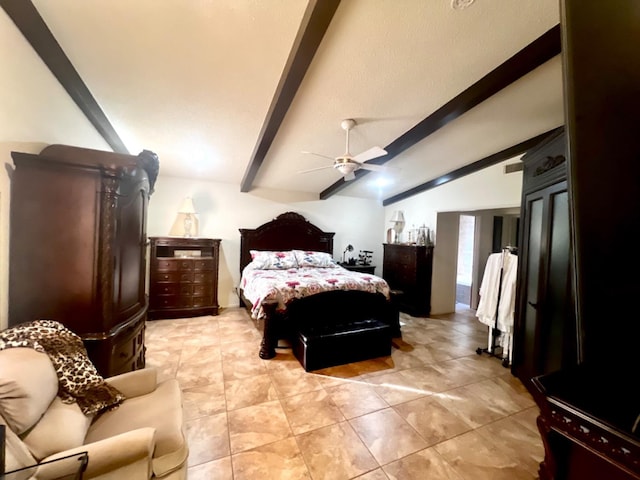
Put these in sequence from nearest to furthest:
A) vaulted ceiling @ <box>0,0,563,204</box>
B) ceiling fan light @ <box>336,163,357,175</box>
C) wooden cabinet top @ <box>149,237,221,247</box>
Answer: vaulted ceiling @ <box>0,0,563,204</box> < ceiling fan light @ <box>336,163,357,175</box> < wooden cabinet top @ <box>149,237,221,247</box>

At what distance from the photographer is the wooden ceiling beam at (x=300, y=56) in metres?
→ 1.49

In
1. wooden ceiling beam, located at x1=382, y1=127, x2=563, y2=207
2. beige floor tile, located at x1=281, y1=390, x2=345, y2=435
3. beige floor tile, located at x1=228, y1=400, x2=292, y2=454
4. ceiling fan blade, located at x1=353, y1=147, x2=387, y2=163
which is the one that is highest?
wooden ceiling beam, located at x1=382, y1=127, x2=563, y2=207

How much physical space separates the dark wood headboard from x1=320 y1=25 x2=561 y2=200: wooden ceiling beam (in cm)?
263

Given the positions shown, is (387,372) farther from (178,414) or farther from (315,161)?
(315,161)

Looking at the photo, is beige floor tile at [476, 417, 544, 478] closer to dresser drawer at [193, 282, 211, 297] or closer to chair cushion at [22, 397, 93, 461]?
chair cushion at [22, 397, 93, 461]

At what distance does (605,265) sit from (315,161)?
3.66m

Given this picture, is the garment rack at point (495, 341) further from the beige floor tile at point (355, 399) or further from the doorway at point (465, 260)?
the doorway at point (465, 260)

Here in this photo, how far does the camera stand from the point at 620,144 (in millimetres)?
414

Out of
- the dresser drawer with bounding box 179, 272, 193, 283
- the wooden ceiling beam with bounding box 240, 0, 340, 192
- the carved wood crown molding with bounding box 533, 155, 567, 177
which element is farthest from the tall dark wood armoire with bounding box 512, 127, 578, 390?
the dresser drawer with bounding box 179, 272, 193, 283

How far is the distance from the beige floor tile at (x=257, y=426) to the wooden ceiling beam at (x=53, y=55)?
2.88 metres

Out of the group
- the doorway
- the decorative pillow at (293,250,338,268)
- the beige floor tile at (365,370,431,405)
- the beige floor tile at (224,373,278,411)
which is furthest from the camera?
the doorway

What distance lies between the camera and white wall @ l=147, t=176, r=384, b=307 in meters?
4.51

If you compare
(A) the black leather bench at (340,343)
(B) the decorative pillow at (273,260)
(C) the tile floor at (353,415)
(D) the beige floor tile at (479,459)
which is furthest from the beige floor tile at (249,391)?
(B) the decorative pillow at (273,260)

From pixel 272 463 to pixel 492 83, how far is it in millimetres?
3250
